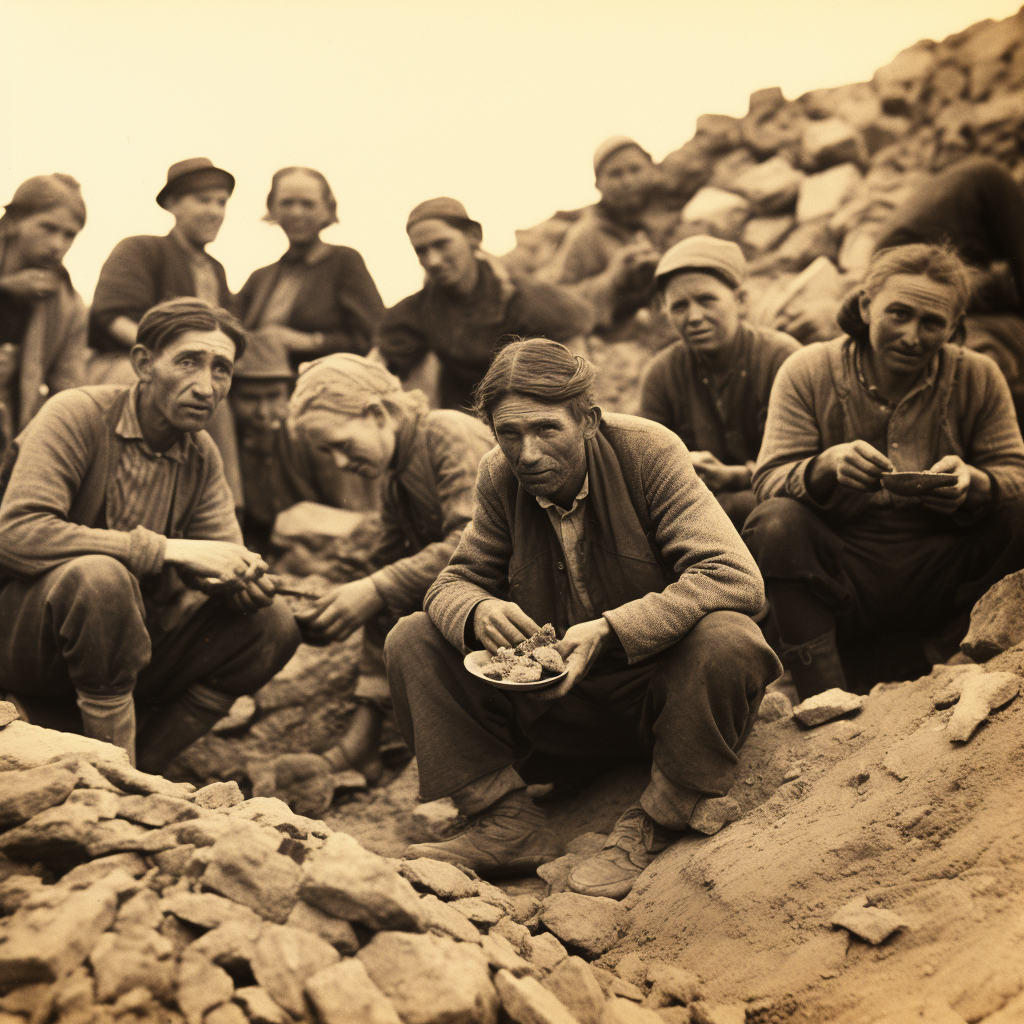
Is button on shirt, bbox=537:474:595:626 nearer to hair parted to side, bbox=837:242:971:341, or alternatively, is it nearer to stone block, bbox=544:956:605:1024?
stone block, bbox=544:956:605:1024

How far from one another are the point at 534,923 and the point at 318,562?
325 centimetres

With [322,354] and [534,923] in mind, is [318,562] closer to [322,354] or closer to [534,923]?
[322,354]

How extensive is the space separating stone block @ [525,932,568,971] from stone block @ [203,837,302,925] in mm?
677

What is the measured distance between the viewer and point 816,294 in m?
7.19

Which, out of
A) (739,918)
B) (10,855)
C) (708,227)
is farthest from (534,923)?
(708,227)

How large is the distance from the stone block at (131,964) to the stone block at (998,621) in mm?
2779

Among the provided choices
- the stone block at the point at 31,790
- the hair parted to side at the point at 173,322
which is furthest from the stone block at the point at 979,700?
the hair parted to side at the point at 173,322

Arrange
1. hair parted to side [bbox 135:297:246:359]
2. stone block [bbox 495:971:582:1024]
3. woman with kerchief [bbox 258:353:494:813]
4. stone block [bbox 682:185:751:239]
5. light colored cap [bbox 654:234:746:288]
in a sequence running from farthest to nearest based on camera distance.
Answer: stone block [bbox 682:185:751:239] → light colored cap [bbox 654:234:746:288] → woman with kerchief [bbox 258:353:494:813] → hair parted to side [bbox 135:297:246:359] → stone block [bbox 495:971:582:1024]

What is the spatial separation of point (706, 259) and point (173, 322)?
2.56 meters

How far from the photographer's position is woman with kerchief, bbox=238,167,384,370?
686 centimetres

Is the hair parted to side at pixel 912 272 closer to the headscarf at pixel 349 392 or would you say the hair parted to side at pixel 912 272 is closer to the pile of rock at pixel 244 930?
the headscarf at pixel 349 392

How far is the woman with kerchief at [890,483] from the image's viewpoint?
168 inches

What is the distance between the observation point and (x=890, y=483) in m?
4.14

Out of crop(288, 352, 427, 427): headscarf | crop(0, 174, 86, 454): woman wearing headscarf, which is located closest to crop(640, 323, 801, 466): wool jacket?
crop(288, 352, 427, 427): headscarf
